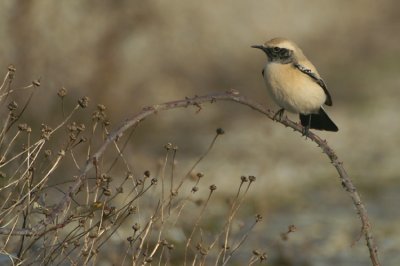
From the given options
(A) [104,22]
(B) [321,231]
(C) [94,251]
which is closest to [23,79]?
(A) [104,22]

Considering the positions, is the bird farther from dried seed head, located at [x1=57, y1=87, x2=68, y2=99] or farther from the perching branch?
dried seed head, located at [x1=57, y1=87, x2=68, y2=99]

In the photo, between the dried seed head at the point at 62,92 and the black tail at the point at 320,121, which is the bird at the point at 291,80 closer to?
the black tail at the point at 320,121

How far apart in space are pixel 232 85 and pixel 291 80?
913 centimetres

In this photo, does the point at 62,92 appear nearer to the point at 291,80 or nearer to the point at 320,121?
the point at 291,80

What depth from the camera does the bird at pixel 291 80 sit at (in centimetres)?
709

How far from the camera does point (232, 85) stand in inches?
640

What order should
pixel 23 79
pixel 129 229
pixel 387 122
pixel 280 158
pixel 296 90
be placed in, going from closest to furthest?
→ pixel 296 90, pixel 129 229, pixel 23 79, pixel 280 158, pixel 387 122

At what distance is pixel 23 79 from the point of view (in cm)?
1248

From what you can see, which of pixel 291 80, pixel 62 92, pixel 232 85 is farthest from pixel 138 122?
pixel 232 85

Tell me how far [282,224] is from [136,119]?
697 centimetres

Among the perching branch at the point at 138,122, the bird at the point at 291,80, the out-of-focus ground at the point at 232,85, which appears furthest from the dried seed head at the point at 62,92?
the out-of-focus ground at the point at 232,85

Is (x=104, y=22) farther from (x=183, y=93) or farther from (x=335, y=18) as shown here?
(x=335, y=18)

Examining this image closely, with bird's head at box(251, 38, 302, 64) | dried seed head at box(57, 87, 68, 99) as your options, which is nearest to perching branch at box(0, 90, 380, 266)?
dried seed head at box(57, 87, 68, 99)

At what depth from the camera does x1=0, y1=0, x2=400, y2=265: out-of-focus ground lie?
12.0m
